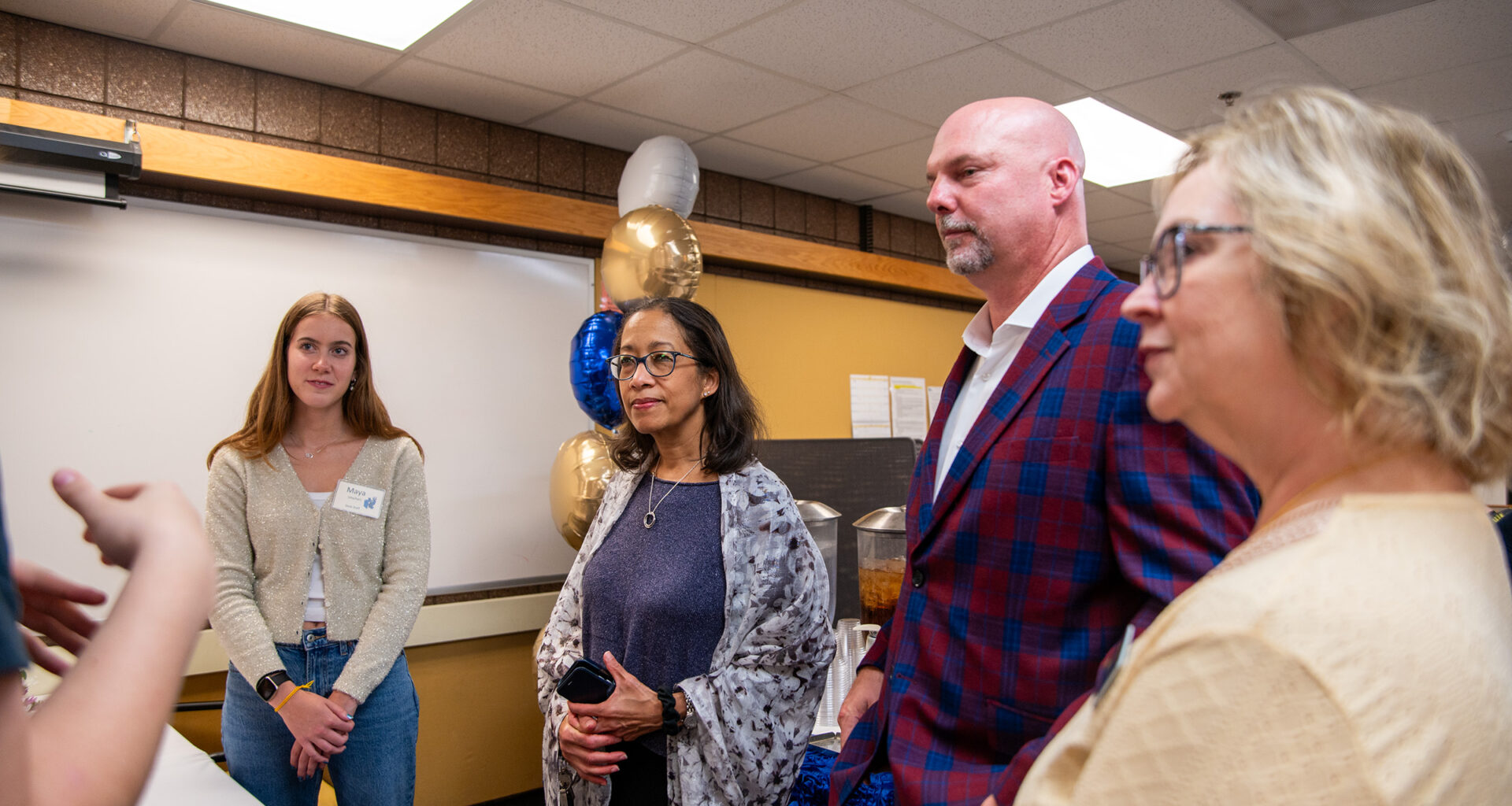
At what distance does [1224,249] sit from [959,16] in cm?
247

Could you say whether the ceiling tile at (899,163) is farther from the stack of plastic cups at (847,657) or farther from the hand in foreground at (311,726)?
the hand in foreground at (311,726)

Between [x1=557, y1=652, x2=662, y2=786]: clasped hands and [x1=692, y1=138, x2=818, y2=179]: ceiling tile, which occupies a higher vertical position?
[x1=692, y1=138, x2=818, y2=179]: ceiling tile

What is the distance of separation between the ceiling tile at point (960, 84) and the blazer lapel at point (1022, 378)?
6.99ft

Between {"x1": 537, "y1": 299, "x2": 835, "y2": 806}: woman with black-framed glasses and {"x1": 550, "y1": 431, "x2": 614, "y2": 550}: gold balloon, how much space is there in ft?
3.63

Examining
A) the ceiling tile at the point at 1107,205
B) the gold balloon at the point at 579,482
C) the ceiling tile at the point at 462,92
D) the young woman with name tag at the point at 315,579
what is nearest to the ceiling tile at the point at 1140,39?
the ceiling tile at the point at 1107,205

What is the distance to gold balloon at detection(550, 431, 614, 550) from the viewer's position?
2.99 meters

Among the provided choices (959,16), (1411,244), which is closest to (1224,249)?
(1411,244)

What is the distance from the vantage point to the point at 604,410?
2.97 metres

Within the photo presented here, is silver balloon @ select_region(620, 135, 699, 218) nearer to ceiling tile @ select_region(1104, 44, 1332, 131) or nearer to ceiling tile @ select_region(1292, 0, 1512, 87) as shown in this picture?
ceiling tile @ select_region(1104, 44, 1332, 131)

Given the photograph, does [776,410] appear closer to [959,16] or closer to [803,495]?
[803,495]

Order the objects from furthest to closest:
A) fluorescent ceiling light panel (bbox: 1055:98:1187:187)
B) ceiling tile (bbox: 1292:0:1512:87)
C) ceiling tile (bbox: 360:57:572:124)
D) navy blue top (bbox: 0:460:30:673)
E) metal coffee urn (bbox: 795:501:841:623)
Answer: fluorescent ceiling light panel (bbox: 1055:98:1187:187), ceiling tile (bbox: 360:57:572:124), ceiling tile (bbox: 1292:0:1512:87), metal coffee urn (bbox: 795:501:841:623), navy blue top (bbox: 0:460:30:673)

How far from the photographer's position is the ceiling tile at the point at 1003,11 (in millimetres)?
2631

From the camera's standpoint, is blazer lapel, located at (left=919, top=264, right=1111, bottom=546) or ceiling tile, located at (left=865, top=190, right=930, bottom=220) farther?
ceiling tile, located at (left=865, top=190, right=930, bottom=220)

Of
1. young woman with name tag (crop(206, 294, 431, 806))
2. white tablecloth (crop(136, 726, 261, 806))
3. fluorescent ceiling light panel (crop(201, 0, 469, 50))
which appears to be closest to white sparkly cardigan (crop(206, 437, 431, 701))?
young woman with name tag (crop(206, 294, 431, 806))
